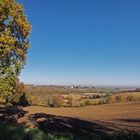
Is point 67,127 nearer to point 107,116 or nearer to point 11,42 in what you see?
point 11,42

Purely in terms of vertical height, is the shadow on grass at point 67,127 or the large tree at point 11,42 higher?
the large tree at point 11,42

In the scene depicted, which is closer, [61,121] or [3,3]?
[3,3]

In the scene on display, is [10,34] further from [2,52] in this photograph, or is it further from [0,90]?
[0,90]

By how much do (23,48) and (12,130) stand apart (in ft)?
43.2

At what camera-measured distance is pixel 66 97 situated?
79.0m

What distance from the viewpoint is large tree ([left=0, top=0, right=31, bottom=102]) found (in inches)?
951

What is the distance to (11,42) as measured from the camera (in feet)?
78.9

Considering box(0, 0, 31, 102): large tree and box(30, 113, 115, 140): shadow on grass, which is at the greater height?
box(0, 0, 31, 102): large tree

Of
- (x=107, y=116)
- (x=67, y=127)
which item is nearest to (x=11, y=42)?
(x=67, y=127)

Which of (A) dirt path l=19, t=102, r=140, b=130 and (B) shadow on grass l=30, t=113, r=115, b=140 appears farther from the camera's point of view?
(A) dirt path l=19, t=102, r=140, b=130

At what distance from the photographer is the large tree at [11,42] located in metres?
24.2

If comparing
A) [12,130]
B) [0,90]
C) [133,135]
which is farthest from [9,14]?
[133,135]

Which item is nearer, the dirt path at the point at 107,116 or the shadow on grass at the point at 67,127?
the shadow on grass at the point at 67,127

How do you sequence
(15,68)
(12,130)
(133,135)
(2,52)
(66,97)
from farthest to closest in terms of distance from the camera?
(66,97) → (15,68) → (2,52) → (12,130) → (133,135)
